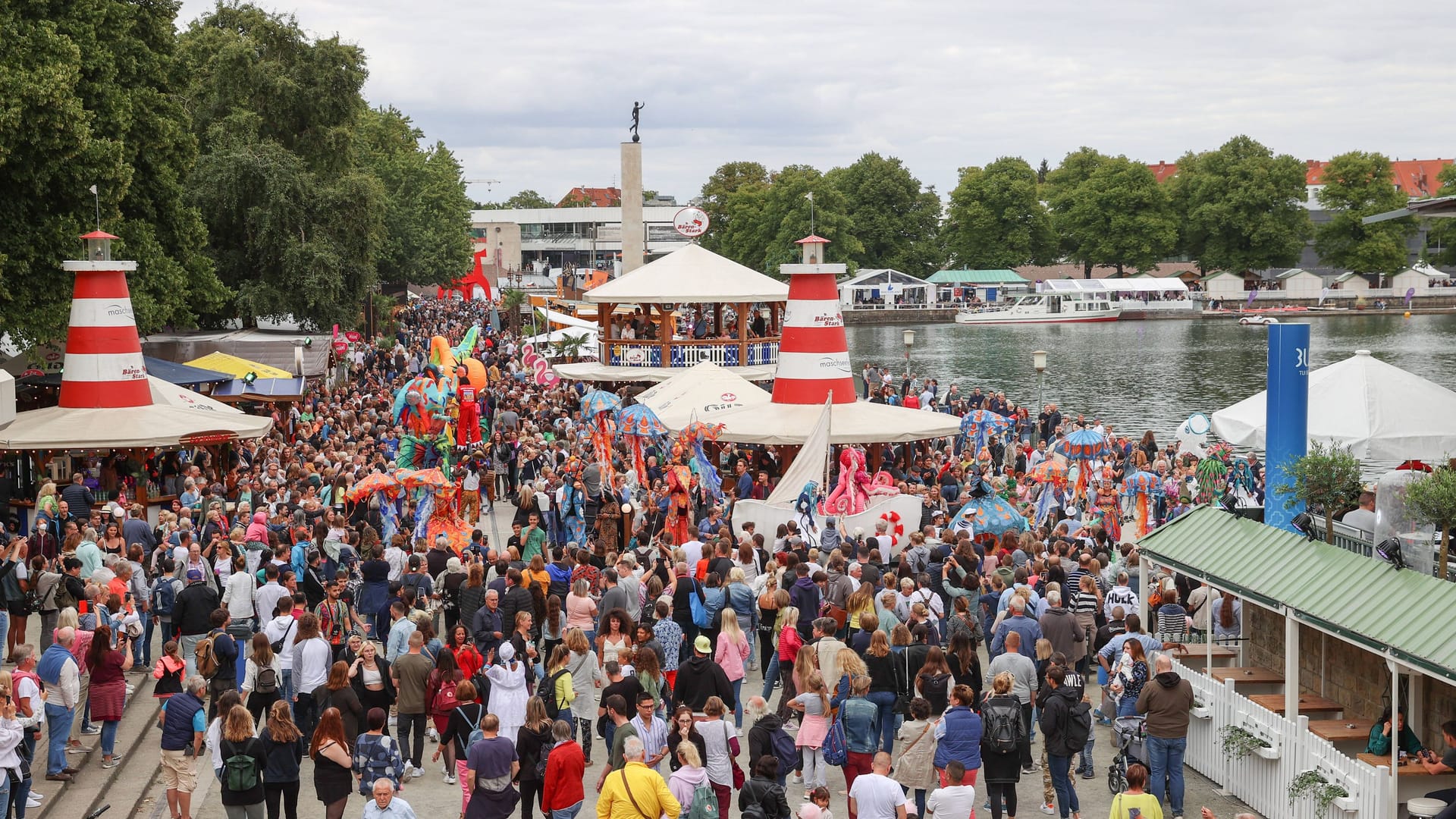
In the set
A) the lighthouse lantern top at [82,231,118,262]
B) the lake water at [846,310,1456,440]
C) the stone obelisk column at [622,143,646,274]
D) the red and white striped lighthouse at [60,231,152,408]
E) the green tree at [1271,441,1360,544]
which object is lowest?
the lake water at [846,310,1456,440]

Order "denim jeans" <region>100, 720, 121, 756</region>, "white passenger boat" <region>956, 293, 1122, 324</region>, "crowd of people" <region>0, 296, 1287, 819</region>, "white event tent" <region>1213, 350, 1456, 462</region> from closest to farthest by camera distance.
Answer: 1. "crowd of people" <region>0, 296, 1287, 819</region>
2. "denim jeans" <region>100, 720, 121, 756</region>
3. "white event tent" <region>1213, 350, 1456, 462</region>
4. "white passenger boat" <region>956, 293, 1122, 324</region>

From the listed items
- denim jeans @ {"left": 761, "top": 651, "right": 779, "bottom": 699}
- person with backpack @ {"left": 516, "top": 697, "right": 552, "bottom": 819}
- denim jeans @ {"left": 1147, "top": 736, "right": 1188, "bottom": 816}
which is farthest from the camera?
denim jeans @ {"left": 761, "top": 651, "right": 779, "bottom": 699}

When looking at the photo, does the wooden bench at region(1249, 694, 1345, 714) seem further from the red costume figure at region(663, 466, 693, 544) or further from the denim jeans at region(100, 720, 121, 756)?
the denim jeans at region(100, 720, 121, 756)

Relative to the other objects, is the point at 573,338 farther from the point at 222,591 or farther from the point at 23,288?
the point at 222,591

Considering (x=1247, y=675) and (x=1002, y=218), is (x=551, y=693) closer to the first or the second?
(x=1247, y=675)

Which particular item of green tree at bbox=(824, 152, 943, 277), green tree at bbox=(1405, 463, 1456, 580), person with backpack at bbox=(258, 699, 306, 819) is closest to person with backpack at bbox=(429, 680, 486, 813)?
person with backpack at bbox=(258, 699, 306, 819)

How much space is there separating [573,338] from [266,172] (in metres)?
11.8

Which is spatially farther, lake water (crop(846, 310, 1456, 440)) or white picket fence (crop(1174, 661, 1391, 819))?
lake water (crop(846, 310, 1456, 440))

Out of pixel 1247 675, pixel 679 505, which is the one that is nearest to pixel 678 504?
pixel 679 505

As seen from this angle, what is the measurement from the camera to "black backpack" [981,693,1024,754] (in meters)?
10.8

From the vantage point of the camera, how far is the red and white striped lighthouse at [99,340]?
75.2 ft

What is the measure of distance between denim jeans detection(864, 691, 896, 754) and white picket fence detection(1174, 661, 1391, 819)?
2.53m

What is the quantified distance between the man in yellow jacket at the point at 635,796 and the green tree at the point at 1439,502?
5.53 meters

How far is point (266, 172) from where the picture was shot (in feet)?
131
